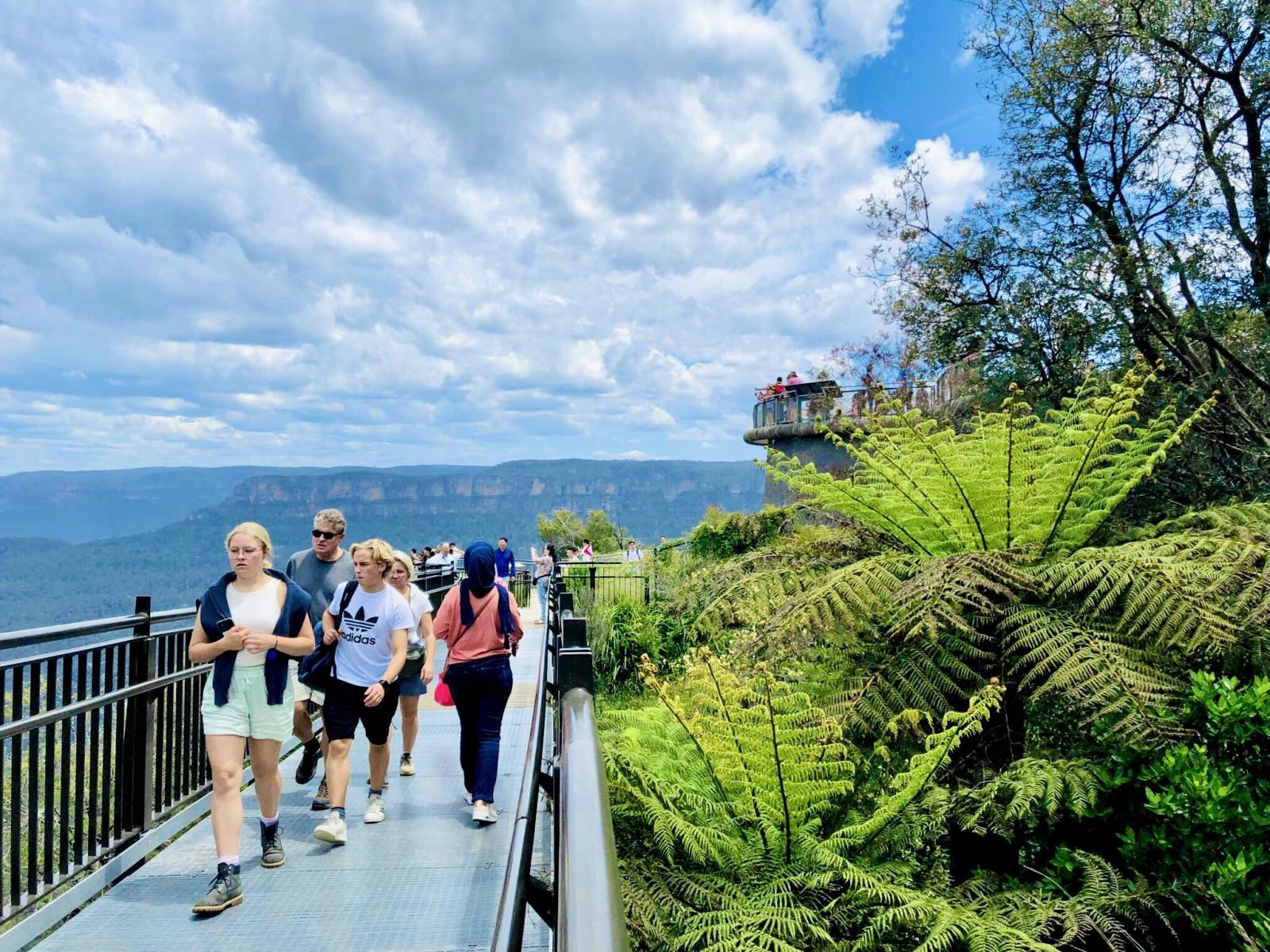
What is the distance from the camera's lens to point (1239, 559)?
3.64m

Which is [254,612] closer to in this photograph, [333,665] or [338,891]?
[333,665]

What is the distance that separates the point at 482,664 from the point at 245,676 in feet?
4.69

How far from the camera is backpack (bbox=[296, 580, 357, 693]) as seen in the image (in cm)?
496

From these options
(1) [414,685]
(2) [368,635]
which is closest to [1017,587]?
(2) [368,635]

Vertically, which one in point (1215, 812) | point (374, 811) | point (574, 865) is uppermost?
point (574, 865)

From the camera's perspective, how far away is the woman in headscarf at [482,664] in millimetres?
5188

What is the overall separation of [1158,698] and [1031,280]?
5.90m

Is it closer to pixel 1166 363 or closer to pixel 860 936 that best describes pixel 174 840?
pixel 860 936

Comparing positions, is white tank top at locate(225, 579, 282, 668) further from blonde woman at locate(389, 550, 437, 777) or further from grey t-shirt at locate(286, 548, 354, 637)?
grey t-shirt at locate(286, 548, 354, 637)

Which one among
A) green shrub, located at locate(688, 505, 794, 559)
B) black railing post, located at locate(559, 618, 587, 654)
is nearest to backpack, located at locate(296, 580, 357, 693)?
black railing post, located at locate(559, 618, 587, 654)

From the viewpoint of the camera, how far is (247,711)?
167 inches

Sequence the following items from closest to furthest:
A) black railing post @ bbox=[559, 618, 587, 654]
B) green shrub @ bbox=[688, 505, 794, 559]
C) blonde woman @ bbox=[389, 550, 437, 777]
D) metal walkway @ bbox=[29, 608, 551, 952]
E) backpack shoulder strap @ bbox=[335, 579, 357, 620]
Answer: black railing post @ bbox=[559, 618, 587, 654] → metal walkway @ bbox=[29, 608, 551, 952] → backpack shoulder strap @ bbox=[335, 579, 357, 620] → blonde woman @ bbox=[389, 550, 437, 777] → green shrub @ bbox=[688, 505, 794, 559]

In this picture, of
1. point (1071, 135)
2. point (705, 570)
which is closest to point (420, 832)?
point (705, 570)

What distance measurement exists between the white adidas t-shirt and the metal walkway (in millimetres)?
1008
